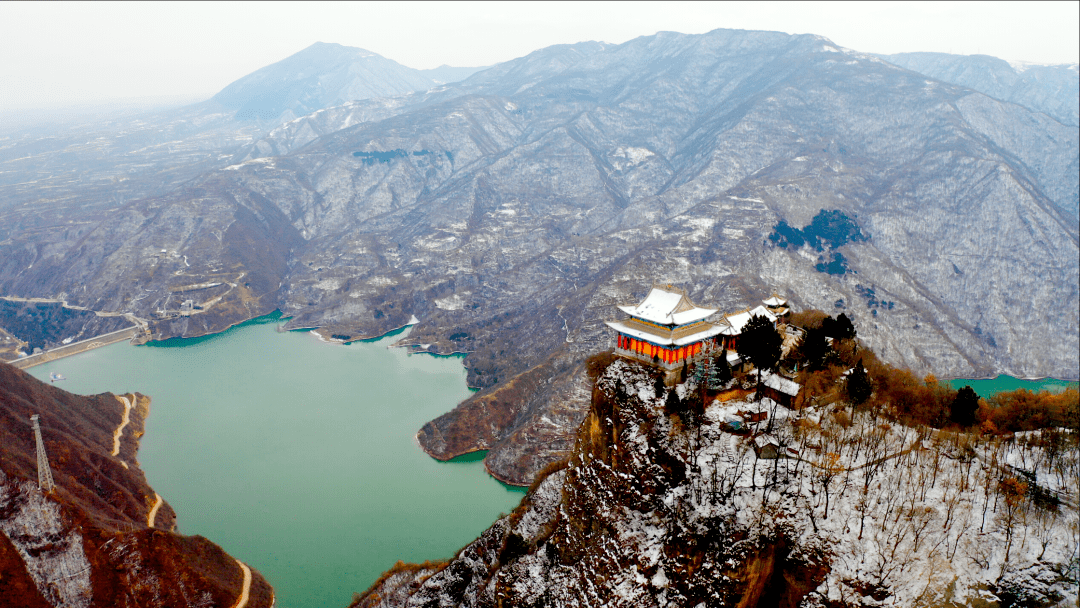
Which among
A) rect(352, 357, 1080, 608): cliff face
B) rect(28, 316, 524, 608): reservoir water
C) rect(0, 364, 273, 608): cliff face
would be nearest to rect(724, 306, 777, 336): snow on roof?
rect(352, 357, 1080, 608): cliff face

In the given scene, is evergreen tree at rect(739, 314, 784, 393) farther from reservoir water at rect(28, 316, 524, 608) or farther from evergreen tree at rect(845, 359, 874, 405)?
reservoir water at rect(28, 316, 524, 608)

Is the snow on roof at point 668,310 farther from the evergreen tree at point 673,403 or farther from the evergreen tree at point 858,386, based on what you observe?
the evergreen tree at point 858,386

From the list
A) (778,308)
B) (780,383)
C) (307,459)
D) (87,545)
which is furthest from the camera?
(307,459)

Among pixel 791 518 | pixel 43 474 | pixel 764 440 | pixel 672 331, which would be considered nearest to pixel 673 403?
pixel 764 440

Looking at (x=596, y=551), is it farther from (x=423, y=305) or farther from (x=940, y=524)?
(x=423, y=305)

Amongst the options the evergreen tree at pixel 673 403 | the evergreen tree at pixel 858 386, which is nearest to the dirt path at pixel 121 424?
the evergreen tree at pixel 673 403

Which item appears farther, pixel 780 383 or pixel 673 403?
pixel 780 383

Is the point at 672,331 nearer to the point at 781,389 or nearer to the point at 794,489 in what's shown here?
the point at 781,389

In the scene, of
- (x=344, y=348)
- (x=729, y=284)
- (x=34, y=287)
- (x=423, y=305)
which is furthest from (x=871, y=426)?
(x=34, y=287)
